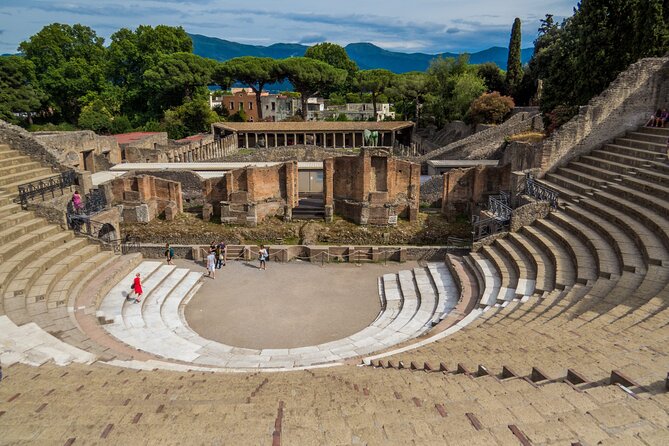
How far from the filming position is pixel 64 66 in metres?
55.9

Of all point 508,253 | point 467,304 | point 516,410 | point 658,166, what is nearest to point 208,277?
point 467,304

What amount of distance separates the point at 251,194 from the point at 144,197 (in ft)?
16.9

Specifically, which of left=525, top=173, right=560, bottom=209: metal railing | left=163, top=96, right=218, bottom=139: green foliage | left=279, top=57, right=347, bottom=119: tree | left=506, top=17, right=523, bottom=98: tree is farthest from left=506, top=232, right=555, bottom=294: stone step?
left=279, top=57, right=347, bottom=119: tree

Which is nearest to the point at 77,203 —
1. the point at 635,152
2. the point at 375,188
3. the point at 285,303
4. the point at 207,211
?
the point at 207,211

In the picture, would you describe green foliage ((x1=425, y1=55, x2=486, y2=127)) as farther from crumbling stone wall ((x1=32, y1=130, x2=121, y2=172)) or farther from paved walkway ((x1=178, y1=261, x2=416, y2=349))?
crumbling stone wall ((x1=32, y1=130, x2=121, y2=172))

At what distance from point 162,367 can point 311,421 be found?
5.12m

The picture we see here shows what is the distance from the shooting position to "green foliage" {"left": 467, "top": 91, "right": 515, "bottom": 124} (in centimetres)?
3606

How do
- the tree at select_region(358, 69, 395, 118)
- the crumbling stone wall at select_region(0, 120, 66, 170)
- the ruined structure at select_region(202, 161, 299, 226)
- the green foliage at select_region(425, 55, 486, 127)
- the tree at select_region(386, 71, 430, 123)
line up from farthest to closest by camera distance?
1. the tree at select_region(358, 69, 395, 118)
2. the tree at select_region(386, 71, 430, 123)
3. the green foliage at select_region(425, 55, 486, 127)
4. the ruined structure at select_region(202, 161, 299, 226)
5. the crumbling stone wall at select_region(0, 120, 66, 170)

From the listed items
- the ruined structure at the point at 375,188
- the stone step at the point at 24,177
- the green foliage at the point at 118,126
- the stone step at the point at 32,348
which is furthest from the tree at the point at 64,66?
the stone step at the point at 32,348

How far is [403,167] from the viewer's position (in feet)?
71.5

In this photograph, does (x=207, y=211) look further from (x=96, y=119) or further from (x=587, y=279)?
(x=96, y=119)

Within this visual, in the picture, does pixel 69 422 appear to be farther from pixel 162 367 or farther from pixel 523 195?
pixel 523 195

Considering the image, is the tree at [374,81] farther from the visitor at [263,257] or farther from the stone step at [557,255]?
the stone step at [557,255]

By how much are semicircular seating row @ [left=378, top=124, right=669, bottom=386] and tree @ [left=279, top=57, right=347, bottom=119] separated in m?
44.0
